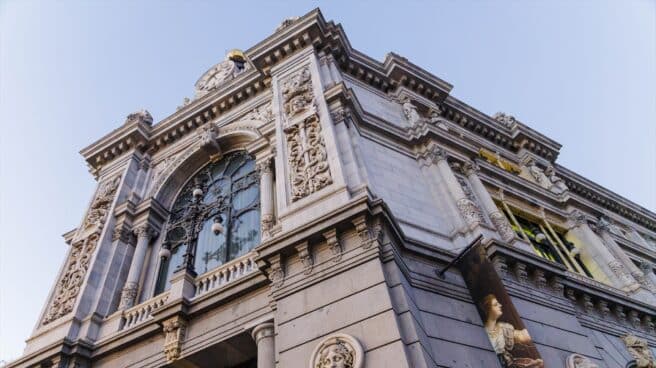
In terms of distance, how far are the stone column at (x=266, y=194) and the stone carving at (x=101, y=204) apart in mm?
6497

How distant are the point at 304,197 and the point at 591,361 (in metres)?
7.70

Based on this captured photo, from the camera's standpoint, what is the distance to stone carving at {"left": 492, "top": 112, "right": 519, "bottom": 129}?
75.7 feet

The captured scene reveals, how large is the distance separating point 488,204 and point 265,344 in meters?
9.03

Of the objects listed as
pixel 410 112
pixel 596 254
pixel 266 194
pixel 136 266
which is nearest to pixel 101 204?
pixel 136 266

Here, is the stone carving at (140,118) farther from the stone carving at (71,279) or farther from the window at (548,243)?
the window at (548,243)

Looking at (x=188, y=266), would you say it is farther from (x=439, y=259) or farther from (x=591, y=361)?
(x=591, y=361)

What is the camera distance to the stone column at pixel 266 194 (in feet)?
44.1

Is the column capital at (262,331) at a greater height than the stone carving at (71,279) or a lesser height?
lesser

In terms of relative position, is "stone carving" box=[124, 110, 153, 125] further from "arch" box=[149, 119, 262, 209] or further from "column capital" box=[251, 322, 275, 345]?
"column capital" box=[251, 322, 275, 345]

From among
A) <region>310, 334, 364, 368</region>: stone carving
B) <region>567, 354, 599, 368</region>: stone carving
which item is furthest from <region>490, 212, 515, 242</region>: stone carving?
<region>310, 334, 364, 368</region>: stone carving

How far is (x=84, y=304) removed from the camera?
13836 millimetres

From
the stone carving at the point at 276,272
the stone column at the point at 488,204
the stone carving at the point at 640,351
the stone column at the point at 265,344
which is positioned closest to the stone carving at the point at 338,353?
the stone column at the point at 265,344

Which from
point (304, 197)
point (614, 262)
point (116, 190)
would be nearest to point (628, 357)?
point (614, 262)

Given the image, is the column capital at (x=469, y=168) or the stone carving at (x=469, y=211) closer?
the stone carving at (x=469, y=211)
